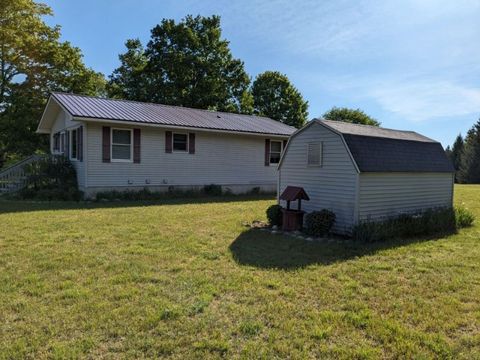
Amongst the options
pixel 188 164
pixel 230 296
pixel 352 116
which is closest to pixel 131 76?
pixel 188 164

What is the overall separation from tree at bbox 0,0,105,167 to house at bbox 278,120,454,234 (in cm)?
1944

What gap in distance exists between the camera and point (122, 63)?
32.2 meters

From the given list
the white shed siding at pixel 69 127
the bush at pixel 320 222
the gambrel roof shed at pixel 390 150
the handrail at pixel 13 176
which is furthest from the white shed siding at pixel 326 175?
the handrail at pixel 13 176

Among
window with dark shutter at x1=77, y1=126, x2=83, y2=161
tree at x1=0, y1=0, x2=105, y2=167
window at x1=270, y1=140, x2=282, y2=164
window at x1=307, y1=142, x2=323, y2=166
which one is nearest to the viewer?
window at x1=307, y1=142, x2=323, y2=166

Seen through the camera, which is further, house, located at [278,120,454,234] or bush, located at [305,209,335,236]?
house, located at [278,120,454,234]

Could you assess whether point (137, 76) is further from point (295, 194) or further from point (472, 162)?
point (472, 162)

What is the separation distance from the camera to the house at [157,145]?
13.2 meters

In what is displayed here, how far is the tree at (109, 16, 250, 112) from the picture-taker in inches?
1209

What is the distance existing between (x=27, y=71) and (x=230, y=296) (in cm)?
2460

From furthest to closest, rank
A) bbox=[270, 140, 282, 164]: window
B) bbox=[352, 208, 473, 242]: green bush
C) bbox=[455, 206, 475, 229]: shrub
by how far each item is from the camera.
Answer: bbox=[270, 140, 282, 164]: window < bbox=[455, 206, 475, 229]: shrub < bbox=[352, 208, 473, 242]: green bush

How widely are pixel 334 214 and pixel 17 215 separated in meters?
7.73

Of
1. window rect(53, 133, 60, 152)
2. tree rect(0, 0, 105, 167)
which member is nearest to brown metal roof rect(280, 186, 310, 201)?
window rect(53, 133, 60, 152)

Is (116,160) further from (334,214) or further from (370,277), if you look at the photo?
(370,277)

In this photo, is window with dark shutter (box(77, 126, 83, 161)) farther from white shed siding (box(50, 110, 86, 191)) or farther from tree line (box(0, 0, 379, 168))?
tree line (box(0, 0, 379, 168))
